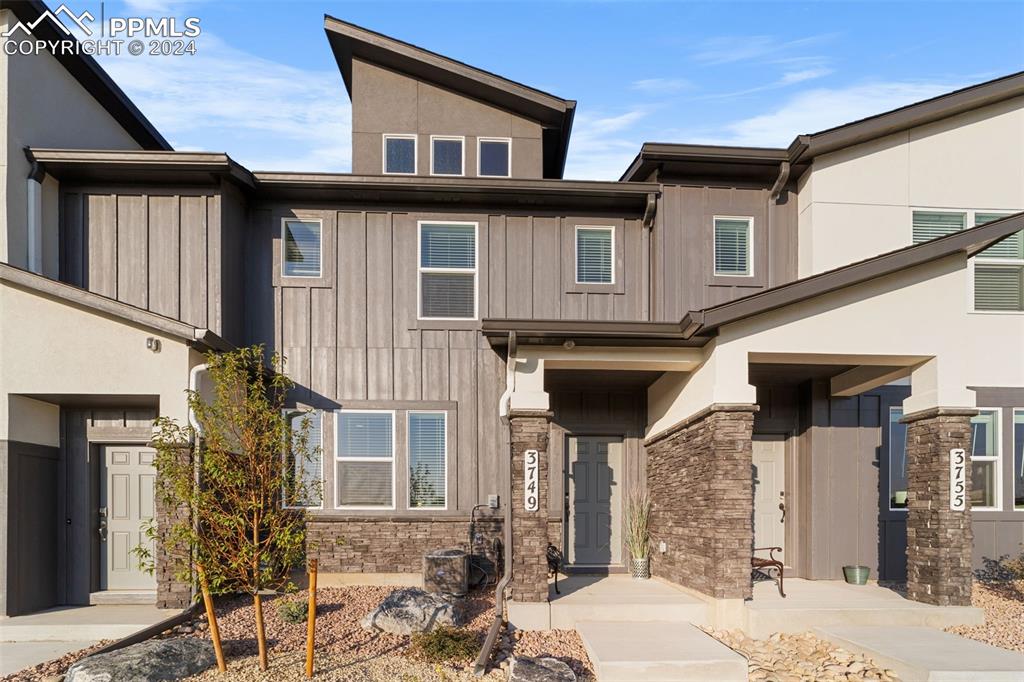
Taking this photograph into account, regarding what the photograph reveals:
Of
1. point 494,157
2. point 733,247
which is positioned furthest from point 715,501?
point 494,157

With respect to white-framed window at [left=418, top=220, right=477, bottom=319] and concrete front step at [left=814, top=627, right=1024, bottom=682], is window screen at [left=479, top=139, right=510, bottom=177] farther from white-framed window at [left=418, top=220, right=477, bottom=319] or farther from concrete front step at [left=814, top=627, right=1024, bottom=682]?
concrete front step at [left=814, top=627, right=1024, bottom=682]

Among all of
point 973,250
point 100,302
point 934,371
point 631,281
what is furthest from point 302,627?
point 973,250

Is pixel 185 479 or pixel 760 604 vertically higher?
pixel 185 479

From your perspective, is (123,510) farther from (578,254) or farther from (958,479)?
(958,479)

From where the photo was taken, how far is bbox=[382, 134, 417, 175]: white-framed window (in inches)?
477

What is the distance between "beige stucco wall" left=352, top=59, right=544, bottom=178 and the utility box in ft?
19.7

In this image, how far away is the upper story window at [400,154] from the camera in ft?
39.8

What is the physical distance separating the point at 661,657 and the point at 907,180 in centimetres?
786

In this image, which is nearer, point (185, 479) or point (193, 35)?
point (185, 479)

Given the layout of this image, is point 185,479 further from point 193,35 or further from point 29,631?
point 193,35

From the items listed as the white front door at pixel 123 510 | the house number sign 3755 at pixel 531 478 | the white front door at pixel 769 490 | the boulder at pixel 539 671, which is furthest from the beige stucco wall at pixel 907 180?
the white front door at pixel 123 510

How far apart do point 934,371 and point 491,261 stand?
606 centimetres

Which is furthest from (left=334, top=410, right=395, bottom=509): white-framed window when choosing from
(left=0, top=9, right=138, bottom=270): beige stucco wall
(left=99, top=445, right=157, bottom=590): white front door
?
(left=0, top=9, right=138, bottom=270): beige stucco wall

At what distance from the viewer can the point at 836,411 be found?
11.3 meters
